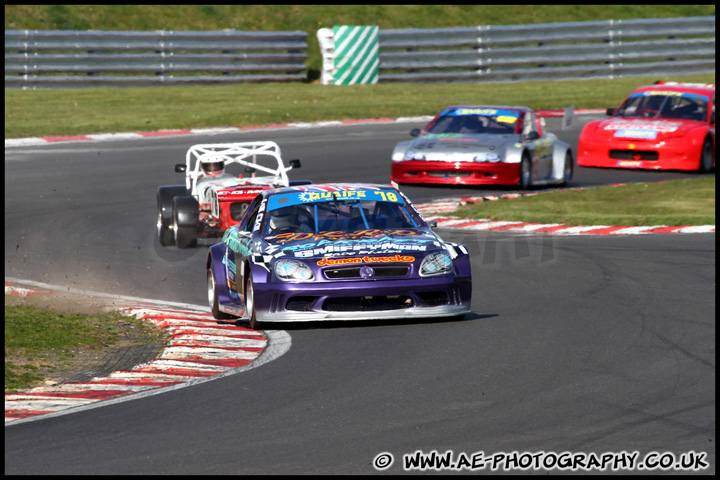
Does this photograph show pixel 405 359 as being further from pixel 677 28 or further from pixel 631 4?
pixel 631 4

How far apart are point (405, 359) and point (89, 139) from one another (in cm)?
1579

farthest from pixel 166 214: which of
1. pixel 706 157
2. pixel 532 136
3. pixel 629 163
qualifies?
pixel 706 157

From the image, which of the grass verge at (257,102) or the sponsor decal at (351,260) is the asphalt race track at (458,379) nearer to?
the sponsor decal at (351,260)

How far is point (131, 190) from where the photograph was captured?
59.0 feet

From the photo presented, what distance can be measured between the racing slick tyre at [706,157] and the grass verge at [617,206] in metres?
0.90

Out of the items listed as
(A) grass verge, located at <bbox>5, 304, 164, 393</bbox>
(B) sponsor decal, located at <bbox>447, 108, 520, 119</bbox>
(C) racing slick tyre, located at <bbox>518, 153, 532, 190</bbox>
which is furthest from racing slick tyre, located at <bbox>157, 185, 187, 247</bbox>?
(B) sponsor decal, located at <bbox>447, 108, 520, 119</bbox>

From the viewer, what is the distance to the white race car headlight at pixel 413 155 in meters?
18.4

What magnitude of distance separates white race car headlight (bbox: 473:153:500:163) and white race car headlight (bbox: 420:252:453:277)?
354 inches

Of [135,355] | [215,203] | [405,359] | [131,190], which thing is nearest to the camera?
[405,359]

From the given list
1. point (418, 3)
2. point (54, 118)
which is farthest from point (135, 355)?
point (418, 3)

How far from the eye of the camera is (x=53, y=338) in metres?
9.46

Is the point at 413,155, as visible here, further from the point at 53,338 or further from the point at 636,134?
the point at 53,338

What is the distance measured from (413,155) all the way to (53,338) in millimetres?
9785

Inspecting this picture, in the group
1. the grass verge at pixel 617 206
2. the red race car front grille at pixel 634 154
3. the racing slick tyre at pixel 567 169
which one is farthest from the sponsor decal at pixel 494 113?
the red race car front grille at pixel 634 154
